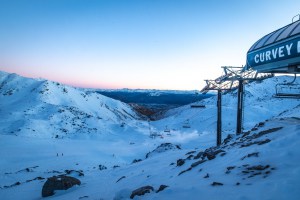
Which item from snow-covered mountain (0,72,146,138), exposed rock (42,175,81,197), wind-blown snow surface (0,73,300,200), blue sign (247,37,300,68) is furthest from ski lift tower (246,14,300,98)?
snow-covered mountain (0,72,146,138)

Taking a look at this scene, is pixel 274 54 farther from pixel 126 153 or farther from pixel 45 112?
pixel 45 112

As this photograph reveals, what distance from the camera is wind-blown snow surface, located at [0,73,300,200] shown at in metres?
6.12

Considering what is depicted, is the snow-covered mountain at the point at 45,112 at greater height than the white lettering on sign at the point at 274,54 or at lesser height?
lesser

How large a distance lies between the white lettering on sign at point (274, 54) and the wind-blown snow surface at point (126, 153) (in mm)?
2685

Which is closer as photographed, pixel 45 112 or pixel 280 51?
pixel 280 51

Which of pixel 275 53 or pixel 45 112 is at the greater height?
pixel 275 53

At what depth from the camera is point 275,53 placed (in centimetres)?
929

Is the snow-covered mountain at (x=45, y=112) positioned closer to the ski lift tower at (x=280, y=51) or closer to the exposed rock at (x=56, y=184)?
the exposed rock at (x=56, y=184)

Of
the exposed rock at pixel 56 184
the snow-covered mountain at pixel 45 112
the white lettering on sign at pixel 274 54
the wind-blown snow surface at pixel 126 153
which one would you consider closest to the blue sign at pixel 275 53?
the white lettering on sign at pixel 274 54

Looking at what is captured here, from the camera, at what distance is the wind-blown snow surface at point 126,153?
241 inches

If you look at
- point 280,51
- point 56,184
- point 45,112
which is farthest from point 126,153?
point 45,112

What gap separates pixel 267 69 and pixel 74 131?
1344 inches

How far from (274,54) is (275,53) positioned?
7 cm

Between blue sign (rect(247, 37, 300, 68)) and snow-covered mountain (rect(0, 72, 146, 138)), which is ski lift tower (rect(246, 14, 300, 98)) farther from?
snow-covered mountain (rect(0, 72, 146, 138))
